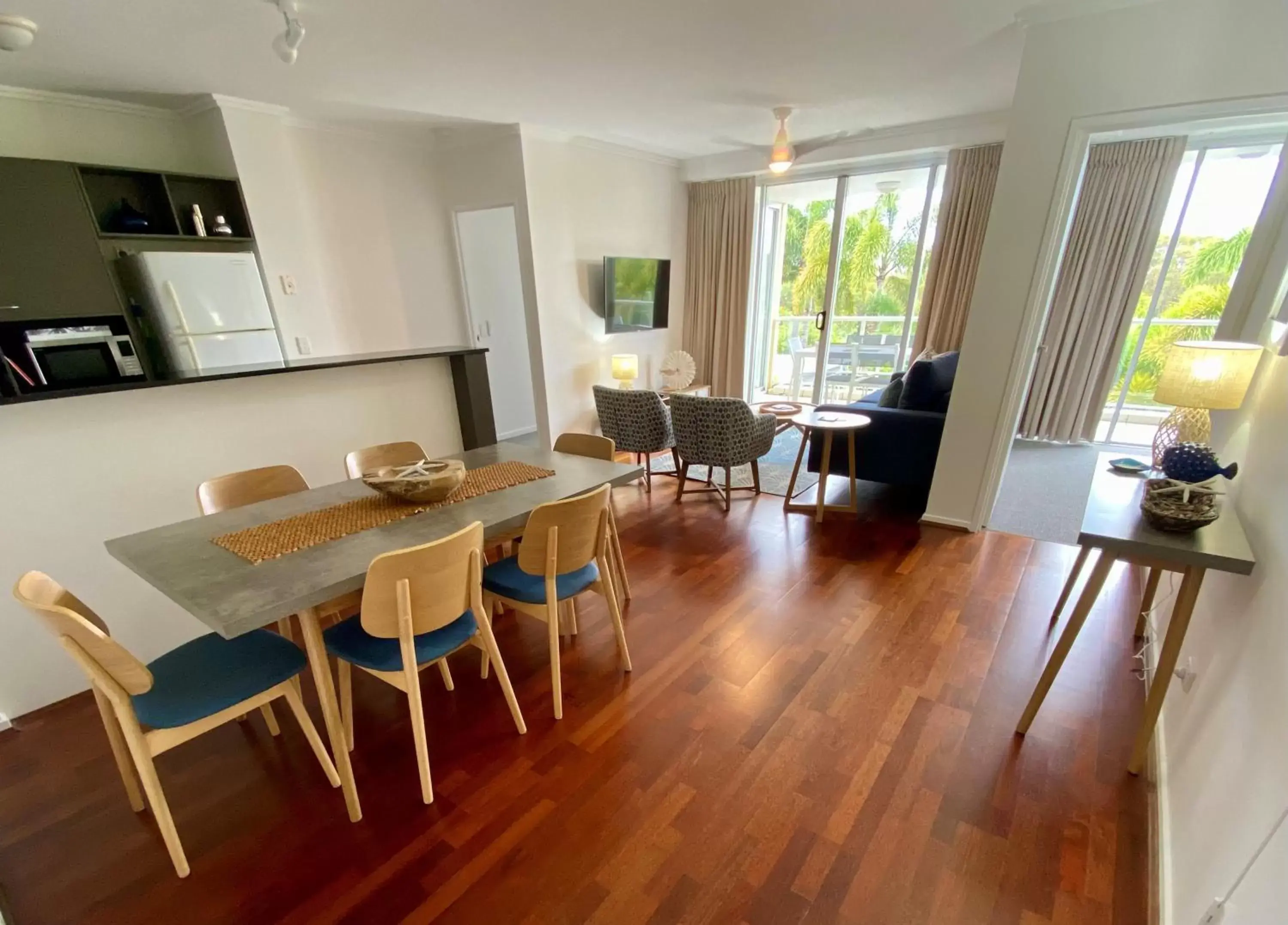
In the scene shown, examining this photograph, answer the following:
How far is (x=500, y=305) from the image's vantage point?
5004mm

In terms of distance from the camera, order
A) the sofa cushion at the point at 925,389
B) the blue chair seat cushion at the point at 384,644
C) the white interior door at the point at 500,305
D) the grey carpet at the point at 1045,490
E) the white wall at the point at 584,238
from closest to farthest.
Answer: the blue chair seat cushion at the point at 384,644 → the grey carpet at the point at 1045,490 → the sofa cushion at the point at 925,389 → the white wall at the point at 584,238 → the white interior door at the point at 500,305

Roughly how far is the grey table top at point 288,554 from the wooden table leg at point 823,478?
1.69 m

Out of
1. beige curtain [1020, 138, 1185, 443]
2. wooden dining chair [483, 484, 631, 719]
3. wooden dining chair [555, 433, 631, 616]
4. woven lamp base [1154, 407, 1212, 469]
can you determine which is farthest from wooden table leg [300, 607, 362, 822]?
beige curtain [1020, 138, 1185, 443]

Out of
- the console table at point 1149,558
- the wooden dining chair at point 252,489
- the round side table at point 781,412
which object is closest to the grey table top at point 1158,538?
the console table at point 1149,558

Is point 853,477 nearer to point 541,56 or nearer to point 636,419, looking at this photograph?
point 636,419

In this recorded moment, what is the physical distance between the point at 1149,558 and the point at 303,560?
7.61 ft

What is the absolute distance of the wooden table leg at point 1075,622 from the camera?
4.97 ft

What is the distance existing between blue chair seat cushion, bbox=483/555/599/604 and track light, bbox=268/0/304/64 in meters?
2.19

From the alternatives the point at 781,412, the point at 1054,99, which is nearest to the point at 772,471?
the point at 781,412

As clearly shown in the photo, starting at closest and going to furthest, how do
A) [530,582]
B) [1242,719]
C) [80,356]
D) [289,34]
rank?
[1242,719]
[530,582]
[289,34]
[80,356]

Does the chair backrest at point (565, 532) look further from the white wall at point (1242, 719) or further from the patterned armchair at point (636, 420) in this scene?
the patterned armchair at point (636, 420)

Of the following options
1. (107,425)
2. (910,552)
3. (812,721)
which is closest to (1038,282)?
(910,552)

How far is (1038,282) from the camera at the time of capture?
263cm

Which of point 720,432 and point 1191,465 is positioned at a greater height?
point 1191,465
